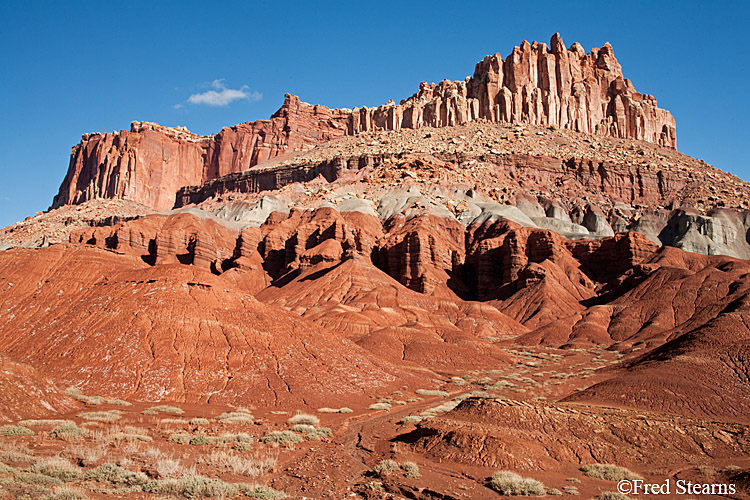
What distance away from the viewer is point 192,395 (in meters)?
30.5

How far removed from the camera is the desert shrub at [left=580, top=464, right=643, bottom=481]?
1878 centimetres

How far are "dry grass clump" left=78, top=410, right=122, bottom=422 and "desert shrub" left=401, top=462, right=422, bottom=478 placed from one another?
12006 millimetres

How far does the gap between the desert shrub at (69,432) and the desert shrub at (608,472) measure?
16.8 m

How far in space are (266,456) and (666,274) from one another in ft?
255

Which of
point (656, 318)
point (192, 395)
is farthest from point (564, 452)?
point (656, 318)

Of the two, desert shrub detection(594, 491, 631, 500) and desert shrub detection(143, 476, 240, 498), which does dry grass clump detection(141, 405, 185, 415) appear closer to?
desert shrub detection(143, 476, 240, 498)

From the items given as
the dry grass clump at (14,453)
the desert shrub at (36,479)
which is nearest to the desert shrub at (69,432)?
the dry grass clump at (14,453)

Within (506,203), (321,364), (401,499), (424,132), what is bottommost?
(401,499)

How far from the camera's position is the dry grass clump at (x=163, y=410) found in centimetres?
2612

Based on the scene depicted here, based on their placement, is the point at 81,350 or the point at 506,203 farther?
the point at 506,203

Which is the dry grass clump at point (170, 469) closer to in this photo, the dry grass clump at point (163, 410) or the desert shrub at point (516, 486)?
the desert shrub at point (516, 486)

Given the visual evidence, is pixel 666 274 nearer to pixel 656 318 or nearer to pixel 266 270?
pixel 656 318

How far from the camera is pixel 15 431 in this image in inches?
730

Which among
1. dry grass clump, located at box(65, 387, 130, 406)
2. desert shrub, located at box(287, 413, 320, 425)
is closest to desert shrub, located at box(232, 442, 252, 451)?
desert shrub, located at box(287, 413, 320, 425)
